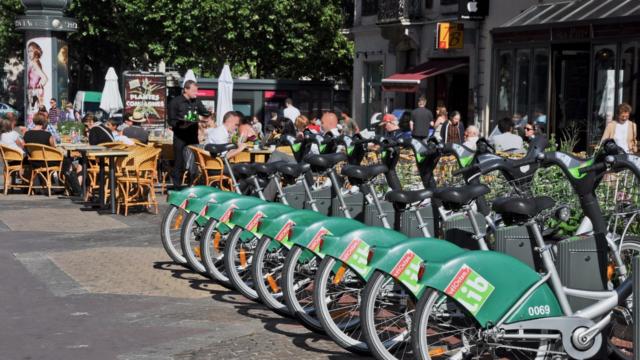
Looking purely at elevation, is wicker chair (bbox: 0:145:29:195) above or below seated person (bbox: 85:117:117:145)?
below

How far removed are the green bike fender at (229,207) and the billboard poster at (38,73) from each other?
15282mm

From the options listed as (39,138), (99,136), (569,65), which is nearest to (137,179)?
(99,136)

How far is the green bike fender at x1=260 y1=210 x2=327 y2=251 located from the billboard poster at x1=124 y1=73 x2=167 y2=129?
18.9m

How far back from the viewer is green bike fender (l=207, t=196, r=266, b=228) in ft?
27.9

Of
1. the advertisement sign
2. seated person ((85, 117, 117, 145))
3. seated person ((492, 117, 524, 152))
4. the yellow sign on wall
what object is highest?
the advertisement sign

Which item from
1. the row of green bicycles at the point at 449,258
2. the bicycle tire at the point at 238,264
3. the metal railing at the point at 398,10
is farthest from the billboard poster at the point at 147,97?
the bicycle tire at the point at 238,264

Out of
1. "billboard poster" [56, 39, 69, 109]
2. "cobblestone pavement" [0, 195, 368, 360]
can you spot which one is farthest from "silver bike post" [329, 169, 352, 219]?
"billboard poster" [56, 39, 69, 109]

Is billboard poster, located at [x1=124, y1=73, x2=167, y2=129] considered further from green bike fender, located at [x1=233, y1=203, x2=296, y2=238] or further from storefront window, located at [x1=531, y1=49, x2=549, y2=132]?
green bike fender, located at [x1=233, y1=203, x2=296, y2=238]

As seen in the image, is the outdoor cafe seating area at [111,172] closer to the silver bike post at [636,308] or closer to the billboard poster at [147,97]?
the billboard poster at [147,97]

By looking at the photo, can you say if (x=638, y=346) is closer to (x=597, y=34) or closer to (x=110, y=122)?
(x=110, y=122)

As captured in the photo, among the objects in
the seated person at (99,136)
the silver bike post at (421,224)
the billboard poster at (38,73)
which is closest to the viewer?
the silver bike post at (421,224)

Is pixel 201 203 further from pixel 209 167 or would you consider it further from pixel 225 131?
pixel 225 131

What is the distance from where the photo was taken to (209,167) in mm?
15023

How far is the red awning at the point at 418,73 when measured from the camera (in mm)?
30531
